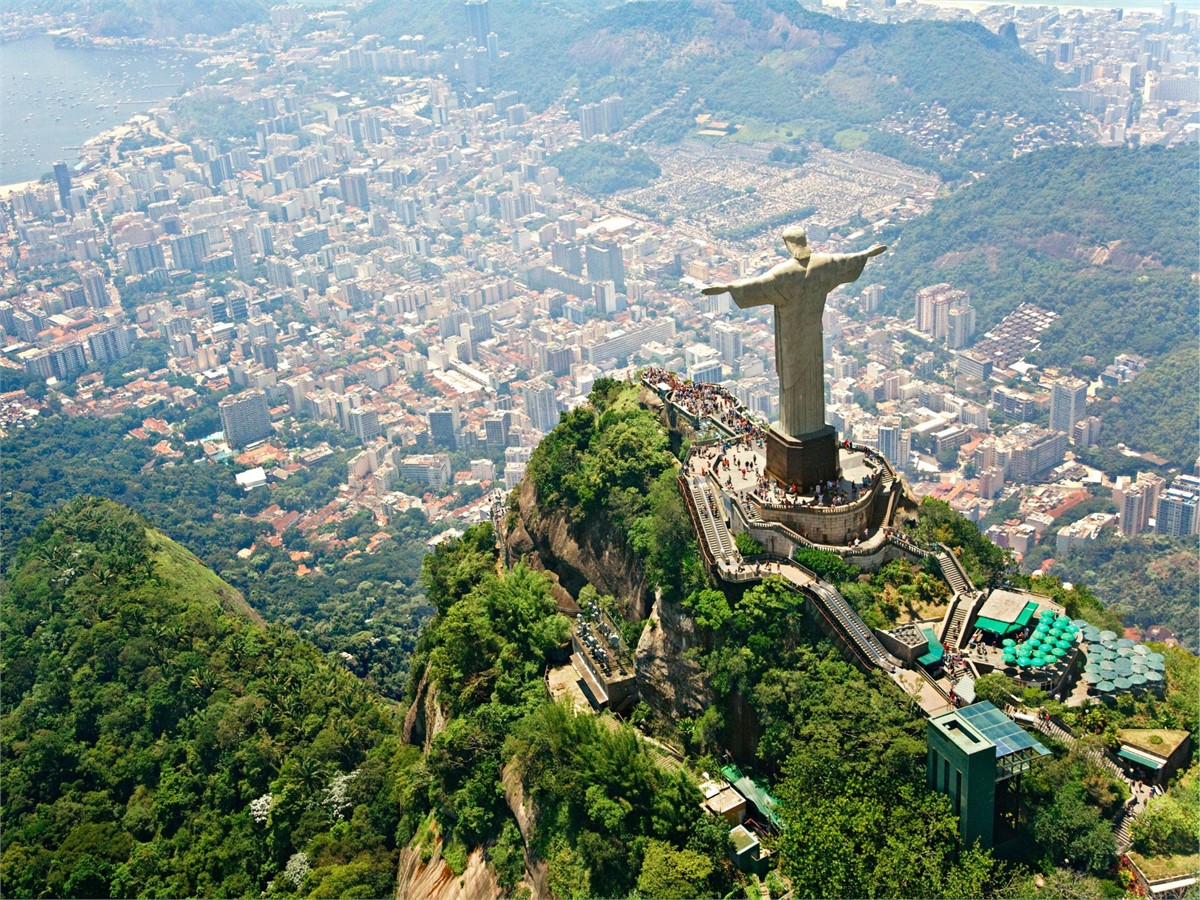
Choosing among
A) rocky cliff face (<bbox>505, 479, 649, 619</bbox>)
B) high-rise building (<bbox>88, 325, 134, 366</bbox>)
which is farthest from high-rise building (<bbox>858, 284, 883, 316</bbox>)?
rocky cliff face (<bbox>505, 479, 649, 619</bbox>)

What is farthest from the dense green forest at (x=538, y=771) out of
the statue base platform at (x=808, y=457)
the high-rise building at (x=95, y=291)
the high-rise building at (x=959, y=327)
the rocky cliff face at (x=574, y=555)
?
the high-rise building at (x=95, y=291)

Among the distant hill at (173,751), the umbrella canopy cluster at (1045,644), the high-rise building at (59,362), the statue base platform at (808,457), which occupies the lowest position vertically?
the high-rise building at (59,362)

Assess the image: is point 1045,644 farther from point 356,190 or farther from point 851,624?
point 356,190

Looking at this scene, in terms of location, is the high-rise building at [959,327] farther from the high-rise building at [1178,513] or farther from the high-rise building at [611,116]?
the high-rise building at [611,116]

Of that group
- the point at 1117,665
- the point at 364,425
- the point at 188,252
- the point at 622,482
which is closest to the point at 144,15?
the point at 188,252

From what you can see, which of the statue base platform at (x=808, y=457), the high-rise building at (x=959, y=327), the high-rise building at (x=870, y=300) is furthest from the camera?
the high-rise building at (x=870, y=300)

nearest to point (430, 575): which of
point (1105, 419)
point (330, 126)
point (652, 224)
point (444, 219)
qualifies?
point (1105, 419)

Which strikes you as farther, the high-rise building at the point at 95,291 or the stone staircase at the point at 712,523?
the high-rise building at the point at 95,291
